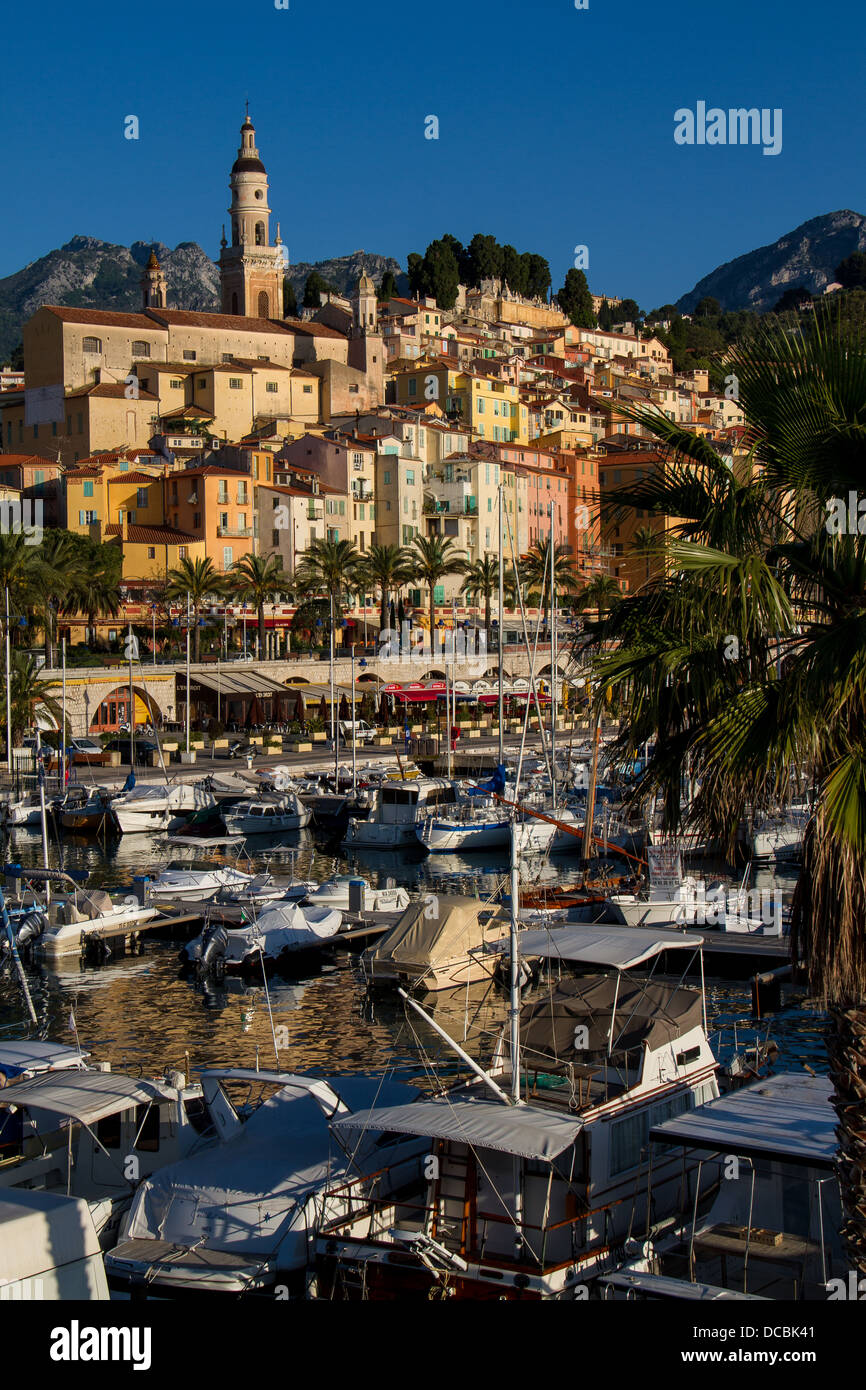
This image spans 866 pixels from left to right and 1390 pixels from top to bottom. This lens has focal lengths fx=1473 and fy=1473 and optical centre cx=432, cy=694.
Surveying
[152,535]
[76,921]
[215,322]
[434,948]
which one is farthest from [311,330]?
[434,948]

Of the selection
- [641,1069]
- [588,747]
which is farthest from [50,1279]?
[588,747]

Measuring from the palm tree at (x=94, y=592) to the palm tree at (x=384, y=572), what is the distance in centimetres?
1546

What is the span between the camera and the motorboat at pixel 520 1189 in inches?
538

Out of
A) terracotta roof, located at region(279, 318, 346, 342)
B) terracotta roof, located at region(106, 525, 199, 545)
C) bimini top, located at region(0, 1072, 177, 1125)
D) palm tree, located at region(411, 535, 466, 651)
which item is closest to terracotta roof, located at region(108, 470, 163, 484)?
terracotta roof, located at region(106, 525, 199, 545)

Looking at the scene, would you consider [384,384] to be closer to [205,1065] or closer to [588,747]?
[588,747]

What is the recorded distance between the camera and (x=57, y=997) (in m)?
31.8

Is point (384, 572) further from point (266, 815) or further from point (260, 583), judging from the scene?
point (266, 815)

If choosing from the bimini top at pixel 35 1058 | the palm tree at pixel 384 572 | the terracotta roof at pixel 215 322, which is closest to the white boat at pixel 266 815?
the bimini top at pixel 35 1058

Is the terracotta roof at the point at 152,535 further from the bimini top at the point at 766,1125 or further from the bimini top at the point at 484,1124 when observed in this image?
the bimini top at the point at 766,1125

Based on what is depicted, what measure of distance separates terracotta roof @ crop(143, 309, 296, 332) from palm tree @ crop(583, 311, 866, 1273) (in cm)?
11190

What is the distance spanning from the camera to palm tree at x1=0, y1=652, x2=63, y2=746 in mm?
62500

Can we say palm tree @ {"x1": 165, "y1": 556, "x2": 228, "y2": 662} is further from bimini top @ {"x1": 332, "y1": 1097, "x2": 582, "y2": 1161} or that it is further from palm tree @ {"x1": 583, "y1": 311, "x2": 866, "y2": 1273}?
palm tree @ {"x1": 583, "y1": 311, "x2": 866, "y2": 1273}

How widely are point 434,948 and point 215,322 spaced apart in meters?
96.8
